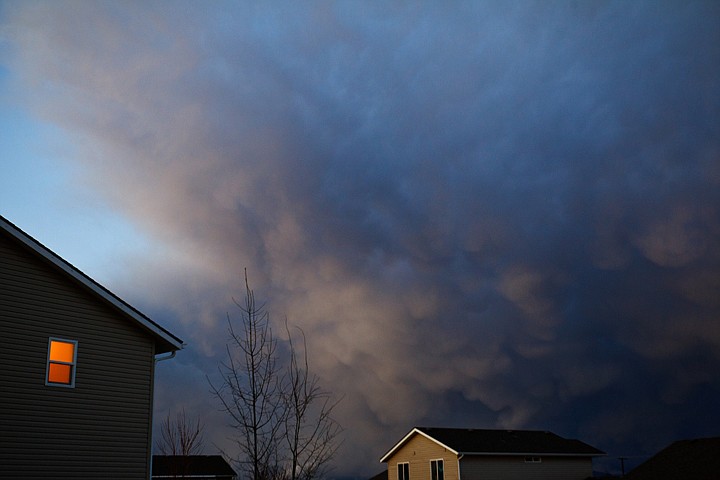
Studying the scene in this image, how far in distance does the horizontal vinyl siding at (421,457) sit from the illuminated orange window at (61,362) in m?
29.2

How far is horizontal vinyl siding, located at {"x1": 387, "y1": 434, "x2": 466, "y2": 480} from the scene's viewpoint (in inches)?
1603

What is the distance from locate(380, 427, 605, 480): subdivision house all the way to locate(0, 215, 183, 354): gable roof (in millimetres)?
26403

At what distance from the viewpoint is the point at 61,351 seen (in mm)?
16156

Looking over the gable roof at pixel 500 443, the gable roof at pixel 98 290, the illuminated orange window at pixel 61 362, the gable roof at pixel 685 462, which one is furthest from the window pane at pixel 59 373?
the gable roof at pixel 500 443

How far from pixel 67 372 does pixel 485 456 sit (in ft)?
100

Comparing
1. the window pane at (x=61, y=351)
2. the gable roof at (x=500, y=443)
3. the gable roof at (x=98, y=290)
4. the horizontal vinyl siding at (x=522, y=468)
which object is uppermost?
the gable roof at (x=98, y=290)

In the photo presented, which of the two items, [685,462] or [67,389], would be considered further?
[685,462]

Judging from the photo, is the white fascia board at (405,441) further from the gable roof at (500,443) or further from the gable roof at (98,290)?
the gable roof at (98,290)

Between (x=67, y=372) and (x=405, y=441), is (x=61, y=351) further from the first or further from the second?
(x=405, y=441)

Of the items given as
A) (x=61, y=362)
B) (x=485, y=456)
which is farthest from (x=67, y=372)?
(x=485, y=456)

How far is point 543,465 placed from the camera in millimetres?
43156

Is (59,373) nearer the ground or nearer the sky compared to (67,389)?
nearer the sky

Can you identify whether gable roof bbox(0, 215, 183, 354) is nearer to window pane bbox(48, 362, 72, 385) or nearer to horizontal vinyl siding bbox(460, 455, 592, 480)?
window pane bbox(48, 362, 72, 385)

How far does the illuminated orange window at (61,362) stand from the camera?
1590 cm
